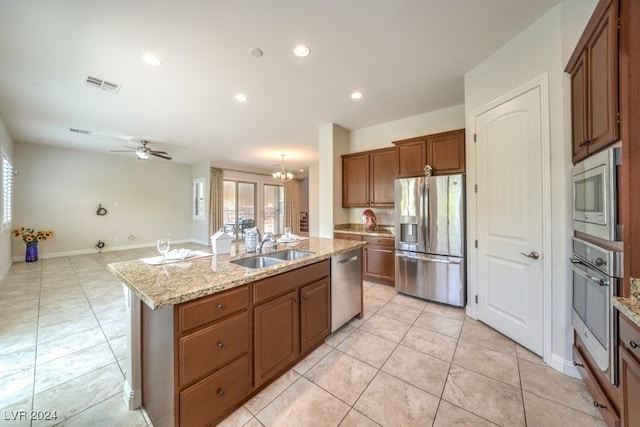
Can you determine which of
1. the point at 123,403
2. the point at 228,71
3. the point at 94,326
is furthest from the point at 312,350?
the point at 228,71

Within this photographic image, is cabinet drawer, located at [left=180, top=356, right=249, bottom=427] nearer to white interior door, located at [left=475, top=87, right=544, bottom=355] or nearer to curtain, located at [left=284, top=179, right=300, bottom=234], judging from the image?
white interior door, located at [left=475, top=87, right=544, bottom=355]

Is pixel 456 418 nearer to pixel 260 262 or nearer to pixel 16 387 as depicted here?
pixel 260 262

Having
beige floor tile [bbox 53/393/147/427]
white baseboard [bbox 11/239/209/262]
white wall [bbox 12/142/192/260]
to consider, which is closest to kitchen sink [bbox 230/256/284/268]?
beige floor tile [bbox 53/393/147/427]

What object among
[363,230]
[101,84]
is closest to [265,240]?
[363,230]

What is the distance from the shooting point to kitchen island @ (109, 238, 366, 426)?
3.98 ft

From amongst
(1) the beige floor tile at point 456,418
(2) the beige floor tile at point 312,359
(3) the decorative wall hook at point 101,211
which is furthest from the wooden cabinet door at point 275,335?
(3) the decorative wall hook at point 101,211

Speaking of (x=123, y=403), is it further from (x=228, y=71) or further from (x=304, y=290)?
(x=228, y=71)

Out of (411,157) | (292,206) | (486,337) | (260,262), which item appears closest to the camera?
(260,262)

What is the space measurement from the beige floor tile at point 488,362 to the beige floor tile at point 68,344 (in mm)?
3332

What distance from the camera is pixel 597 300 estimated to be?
137cm

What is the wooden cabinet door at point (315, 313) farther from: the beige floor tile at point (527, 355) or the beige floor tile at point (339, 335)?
the beige floor tile at point (527, 355)

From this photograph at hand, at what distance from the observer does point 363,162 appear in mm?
4281

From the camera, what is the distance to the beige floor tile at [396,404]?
4.75 feet

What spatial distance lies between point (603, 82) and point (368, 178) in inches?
117
